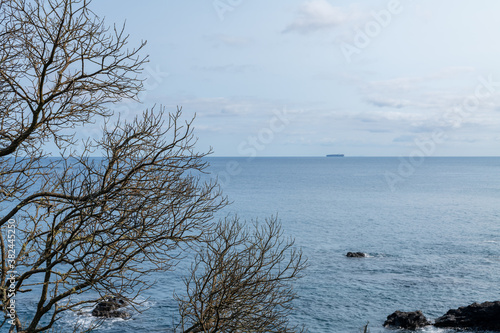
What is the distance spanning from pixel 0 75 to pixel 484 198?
432ft

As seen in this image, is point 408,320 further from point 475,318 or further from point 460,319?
point 475,318

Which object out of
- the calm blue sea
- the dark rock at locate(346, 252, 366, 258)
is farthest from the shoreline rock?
the dark rock at locate(346, 252, 366, 258)

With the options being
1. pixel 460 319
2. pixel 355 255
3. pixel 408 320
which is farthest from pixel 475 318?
pixel 355 255

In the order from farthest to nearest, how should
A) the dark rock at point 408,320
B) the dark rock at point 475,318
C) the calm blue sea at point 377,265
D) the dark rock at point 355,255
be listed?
the dark rock at point 355,255 < the calm blue sea at point 377,265 < the dark rock at point 408,320 < the dark rock at point 475,318

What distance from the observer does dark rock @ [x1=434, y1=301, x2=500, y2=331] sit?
3288 centimetres

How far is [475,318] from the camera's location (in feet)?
110

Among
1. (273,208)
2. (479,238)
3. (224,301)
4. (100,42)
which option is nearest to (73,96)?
(100,42)

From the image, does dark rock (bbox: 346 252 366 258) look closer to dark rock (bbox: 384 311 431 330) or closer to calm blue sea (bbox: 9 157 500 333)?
calm blue sea (bbox: 9 157 500 333)

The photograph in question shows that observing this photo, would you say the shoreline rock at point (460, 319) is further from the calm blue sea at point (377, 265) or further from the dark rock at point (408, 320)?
Answer: the calm blue sea at point (377, 265)

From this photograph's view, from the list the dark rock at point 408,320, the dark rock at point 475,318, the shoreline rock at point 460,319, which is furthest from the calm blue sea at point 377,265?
the dark rock at point 475,318

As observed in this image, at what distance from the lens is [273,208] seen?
96688 millimetres

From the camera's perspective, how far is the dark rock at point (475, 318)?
1295 inches

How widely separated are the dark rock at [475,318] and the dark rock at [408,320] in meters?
1.17

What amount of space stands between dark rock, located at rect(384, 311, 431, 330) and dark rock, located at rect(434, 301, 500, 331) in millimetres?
1166
